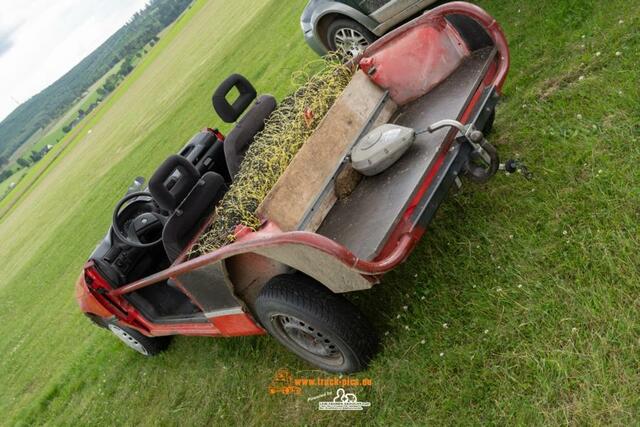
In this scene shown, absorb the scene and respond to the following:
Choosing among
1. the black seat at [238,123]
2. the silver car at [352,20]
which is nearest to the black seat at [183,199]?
the black seat at [238,123]

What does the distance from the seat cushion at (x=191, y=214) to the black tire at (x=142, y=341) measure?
1495 mm

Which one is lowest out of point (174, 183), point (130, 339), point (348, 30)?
point (130, 339)

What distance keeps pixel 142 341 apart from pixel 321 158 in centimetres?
304

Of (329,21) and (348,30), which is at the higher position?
(329,21)

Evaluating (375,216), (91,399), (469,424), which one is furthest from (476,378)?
(91,399)

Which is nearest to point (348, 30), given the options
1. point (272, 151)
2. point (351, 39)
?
point (351, 39)

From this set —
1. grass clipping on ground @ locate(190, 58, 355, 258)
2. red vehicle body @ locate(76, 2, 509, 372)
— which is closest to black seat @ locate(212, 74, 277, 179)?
grass clipping on ground @ locate(190, 58, 355, 258)

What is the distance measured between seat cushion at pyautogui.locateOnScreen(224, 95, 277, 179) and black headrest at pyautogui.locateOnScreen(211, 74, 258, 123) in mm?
225

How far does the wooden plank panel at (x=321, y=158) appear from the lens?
10.3 feet

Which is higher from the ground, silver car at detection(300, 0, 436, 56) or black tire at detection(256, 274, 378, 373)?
silver car at detection(300, 0, 436, 56)

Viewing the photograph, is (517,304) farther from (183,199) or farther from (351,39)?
(351,39)

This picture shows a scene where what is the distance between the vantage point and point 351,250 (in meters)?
2.80

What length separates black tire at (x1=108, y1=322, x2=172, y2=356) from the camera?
16.4ft

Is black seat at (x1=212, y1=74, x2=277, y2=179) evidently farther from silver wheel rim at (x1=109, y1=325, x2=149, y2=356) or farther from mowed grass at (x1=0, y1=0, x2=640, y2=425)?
silver wheel rim at (x1=109, y1=325, x2=149, y2=356)
